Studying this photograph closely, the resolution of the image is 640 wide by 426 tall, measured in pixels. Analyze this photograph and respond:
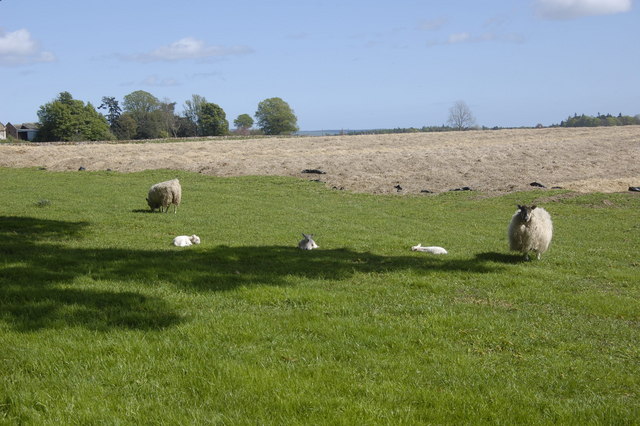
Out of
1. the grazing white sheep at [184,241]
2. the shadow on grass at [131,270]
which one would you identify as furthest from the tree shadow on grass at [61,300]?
the grazing white sheep at [184,241]

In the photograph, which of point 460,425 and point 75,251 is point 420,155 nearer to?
point 75,251

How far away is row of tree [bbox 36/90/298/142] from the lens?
124562 mm

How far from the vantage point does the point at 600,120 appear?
4808 inches

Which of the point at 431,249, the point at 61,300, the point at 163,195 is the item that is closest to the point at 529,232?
the point at 431,249

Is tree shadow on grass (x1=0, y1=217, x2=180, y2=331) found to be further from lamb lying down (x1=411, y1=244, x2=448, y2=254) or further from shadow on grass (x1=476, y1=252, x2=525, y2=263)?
shadow on grass (x1=476, y1=252, x2=525, y2=263)

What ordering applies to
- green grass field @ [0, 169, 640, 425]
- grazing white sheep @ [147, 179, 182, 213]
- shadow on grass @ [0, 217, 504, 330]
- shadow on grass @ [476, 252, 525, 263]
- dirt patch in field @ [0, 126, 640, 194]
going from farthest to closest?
dirt patch in field @ [0, 126, 640, 194] → grazing white sheep @ [147, 179, 182, 213] → shadow on grass @ [476, 252, 525, 263] → shadow on grass @ [0, 217, 504, 330] → green grass field @ [0, 169, 640, 425]

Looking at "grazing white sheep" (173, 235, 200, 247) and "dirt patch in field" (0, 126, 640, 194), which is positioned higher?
"dirt patch in field" (0, 126, 640, 194)

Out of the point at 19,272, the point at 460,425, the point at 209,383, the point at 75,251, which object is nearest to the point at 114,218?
the point at 75,251

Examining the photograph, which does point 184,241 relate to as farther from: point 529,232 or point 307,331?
point 529,232

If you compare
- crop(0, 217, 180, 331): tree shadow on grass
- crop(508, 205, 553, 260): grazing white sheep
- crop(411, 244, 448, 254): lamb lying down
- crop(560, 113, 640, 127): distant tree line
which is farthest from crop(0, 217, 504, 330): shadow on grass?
crop(560, 113, 640, 127): distant tree line

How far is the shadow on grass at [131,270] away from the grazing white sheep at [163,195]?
24.1 ft

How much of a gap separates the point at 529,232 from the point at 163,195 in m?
15.8

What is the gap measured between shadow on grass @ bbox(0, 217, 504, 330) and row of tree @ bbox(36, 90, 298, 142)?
11650 cm

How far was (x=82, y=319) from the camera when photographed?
28.3ft
